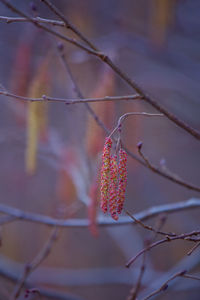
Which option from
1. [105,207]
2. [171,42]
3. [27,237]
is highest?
[171,42]

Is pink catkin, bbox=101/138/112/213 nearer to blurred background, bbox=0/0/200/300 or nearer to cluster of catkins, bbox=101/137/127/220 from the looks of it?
cluster of catkins, bbox=101/137/127/220

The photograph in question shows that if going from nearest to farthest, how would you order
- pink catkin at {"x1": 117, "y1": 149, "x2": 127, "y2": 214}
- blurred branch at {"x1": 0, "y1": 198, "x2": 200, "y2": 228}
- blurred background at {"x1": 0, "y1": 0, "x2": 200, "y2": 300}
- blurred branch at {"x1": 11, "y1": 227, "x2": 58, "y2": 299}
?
pink catkin at {"x1": 117, "y1": 149, "x2": 127, "y2": 214} → blurred branch at {"x1": 11, "y1": 227, "x2": 58, "y2": 299} → blurred branch at {"x1": 0, "y1": 198, "x2": 200, "y2": 228} → blurred background at {"x1": 0, "y1": 0, "x2": 200, "y2": 300}

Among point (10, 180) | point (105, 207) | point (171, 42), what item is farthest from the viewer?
point (10, 180)

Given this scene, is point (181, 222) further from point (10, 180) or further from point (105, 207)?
point (105, 207)

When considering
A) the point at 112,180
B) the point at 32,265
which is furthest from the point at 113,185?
the point at 32,265

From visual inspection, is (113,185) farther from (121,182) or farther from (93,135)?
(93,135)

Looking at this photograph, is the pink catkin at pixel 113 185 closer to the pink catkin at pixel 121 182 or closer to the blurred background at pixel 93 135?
the pink catkin at pixel 121 182

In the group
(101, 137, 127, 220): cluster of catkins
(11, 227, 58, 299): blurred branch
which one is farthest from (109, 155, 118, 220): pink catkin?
(11, 227, 58, 299): blurred branch

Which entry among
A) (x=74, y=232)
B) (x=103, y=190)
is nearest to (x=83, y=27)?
(x=74, y=232)
